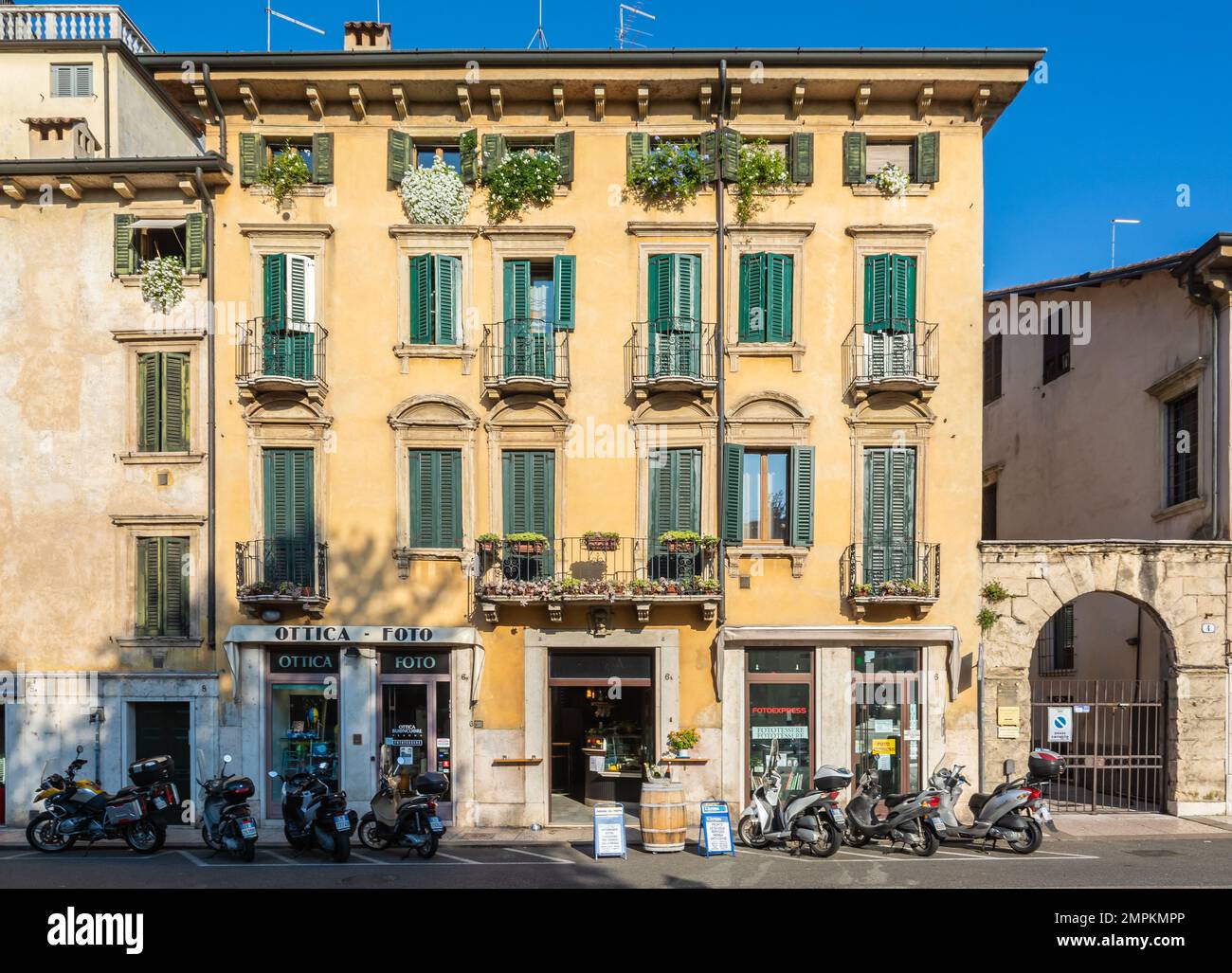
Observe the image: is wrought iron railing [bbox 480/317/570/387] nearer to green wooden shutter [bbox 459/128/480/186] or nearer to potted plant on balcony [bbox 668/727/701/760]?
green wooden shutter [bbox 459/128/480/186]

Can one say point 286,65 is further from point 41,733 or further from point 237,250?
point 41,733

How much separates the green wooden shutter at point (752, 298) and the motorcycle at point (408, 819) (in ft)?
30.2

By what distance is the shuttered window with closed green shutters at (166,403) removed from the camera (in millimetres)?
18531

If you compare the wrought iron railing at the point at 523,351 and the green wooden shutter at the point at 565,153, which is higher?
the green wooden shutter at the point at 565,153

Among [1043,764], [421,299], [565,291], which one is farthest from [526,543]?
[1043,764]

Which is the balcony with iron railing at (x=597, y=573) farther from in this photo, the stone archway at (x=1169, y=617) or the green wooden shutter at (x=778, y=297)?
the stone archway at (x=1169, y=617)

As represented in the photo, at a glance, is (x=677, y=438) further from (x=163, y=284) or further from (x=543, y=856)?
(x=163, y=284)

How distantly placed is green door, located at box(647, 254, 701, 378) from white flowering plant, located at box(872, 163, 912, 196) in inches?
138

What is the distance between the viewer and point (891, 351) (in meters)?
18.2

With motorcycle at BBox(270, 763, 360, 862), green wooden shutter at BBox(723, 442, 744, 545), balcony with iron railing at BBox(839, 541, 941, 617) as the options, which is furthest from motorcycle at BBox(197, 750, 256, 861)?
balcony with iron railing at BBox(839, 541, 941, 617)

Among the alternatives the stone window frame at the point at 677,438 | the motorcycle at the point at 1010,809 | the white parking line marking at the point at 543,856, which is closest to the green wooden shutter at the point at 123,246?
the stone window frame at the point at 677,438

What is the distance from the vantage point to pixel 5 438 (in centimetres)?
1864

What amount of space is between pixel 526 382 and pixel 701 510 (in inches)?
149
